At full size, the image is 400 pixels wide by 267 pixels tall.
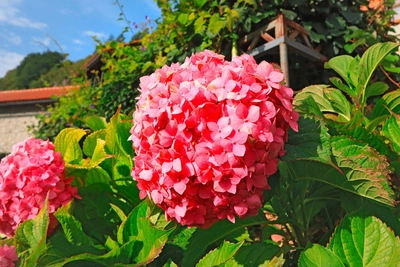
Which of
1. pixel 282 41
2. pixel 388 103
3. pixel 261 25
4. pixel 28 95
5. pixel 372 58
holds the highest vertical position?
pixel 28 95

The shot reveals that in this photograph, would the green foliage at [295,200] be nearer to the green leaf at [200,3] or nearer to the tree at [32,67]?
the green leaf at [200,3]

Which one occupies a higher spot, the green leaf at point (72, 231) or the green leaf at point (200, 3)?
the green leaf at point (200, 3)

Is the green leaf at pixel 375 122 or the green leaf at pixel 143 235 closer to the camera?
the green leaf at pixel 143 235

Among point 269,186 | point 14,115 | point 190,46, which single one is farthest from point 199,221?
point 14,115

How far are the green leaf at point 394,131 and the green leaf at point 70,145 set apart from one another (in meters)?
0.70

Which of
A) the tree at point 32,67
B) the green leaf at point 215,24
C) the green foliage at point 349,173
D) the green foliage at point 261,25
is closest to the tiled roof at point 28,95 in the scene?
the green foliage at point 261,25

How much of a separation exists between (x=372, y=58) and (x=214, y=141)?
0.53 metres

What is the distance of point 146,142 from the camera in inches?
26.0

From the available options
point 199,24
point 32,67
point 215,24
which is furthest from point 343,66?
point 32,67

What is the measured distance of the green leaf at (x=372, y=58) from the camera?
0.90m

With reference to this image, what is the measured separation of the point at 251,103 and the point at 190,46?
101 inches

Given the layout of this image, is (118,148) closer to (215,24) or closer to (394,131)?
(394,131)

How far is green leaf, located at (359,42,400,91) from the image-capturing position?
900mm

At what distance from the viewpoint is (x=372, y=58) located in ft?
3.05
